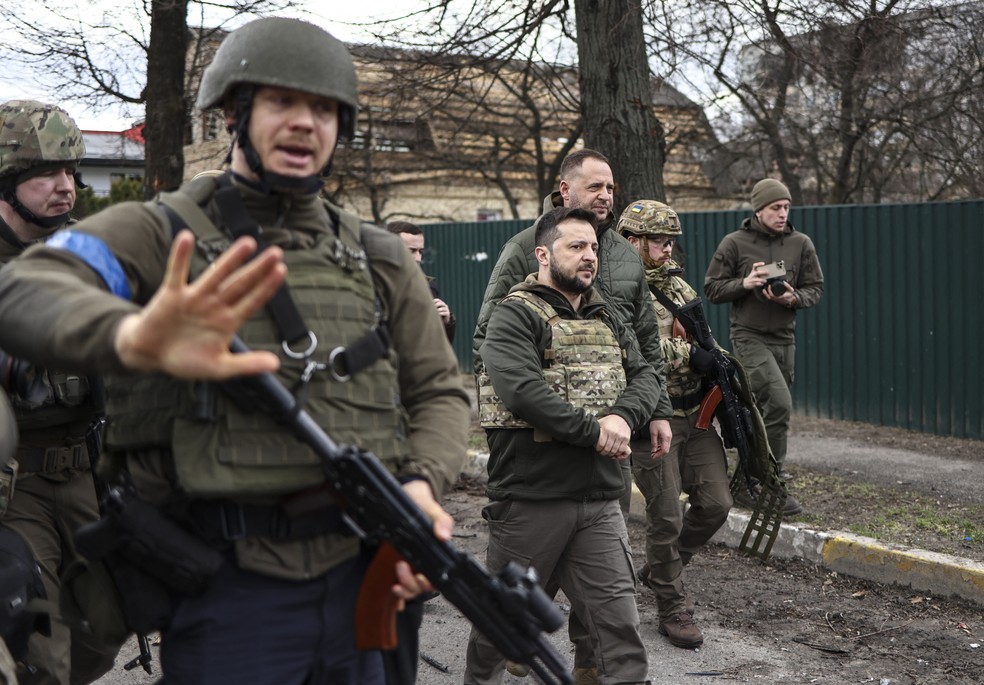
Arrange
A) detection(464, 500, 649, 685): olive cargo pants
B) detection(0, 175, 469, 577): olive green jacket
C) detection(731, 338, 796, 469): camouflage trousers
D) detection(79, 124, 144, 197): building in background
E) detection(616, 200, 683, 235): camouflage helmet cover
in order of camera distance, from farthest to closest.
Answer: detection(79, 124, 144, 197): building in background → detection(731, 338, 796, 469): camouflage trousers → detection(616, 200, 683, 235): camouflage helmet cover → detection(464, 500, 649, 685): olive cargo pants → detection(0, 175, 469, 577): olive green jacket

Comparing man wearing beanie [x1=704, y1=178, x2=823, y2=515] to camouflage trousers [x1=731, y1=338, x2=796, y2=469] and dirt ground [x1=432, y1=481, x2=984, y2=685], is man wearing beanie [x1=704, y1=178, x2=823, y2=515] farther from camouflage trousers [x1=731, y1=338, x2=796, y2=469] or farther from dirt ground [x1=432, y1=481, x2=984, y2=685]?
dirt ground [x1=432, y1=481, x2=984, y2=685]

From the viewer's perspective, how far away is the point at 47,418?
11.4 ft

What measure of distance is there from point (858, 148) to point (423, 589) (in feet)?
52.4

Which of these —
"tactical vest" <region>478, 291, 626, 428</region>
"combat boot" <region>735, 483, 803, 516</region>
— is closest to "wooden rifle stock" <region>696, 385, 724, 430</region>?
"tactical vest" <region>478, 291, 626, 428</region>

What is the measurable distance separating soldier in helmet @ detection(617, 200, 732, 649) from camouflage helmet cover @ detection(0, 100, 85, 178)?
271 centimetres

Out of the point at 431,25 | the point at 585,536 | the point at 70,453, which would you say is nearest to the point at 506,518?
the point at 585,536

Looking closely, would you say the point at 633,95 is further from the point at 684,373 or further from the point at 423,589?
the point at 423,589

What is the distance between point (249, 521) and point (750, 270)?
230 inches

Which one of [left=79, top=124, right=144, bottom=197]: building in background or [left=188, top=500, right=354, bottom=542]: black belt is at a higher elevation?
[left=79, top=124, right=144, bottom=197]: building in background

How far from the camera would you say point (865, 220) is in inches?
416

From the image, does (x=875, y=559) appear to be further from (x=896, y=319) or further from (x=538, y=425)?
(x=896, y=319)

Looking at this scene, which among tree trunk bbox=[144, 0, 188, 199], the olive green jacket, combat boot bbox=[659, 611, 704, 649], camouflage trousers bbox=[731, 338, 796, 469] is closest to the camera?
the olive green jacket

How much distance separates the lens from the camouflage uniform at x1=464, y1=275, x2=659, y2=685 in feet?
12.9

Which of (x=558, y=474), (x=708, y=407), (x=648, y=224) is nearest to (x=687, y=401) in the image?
(x=708, y=407)
